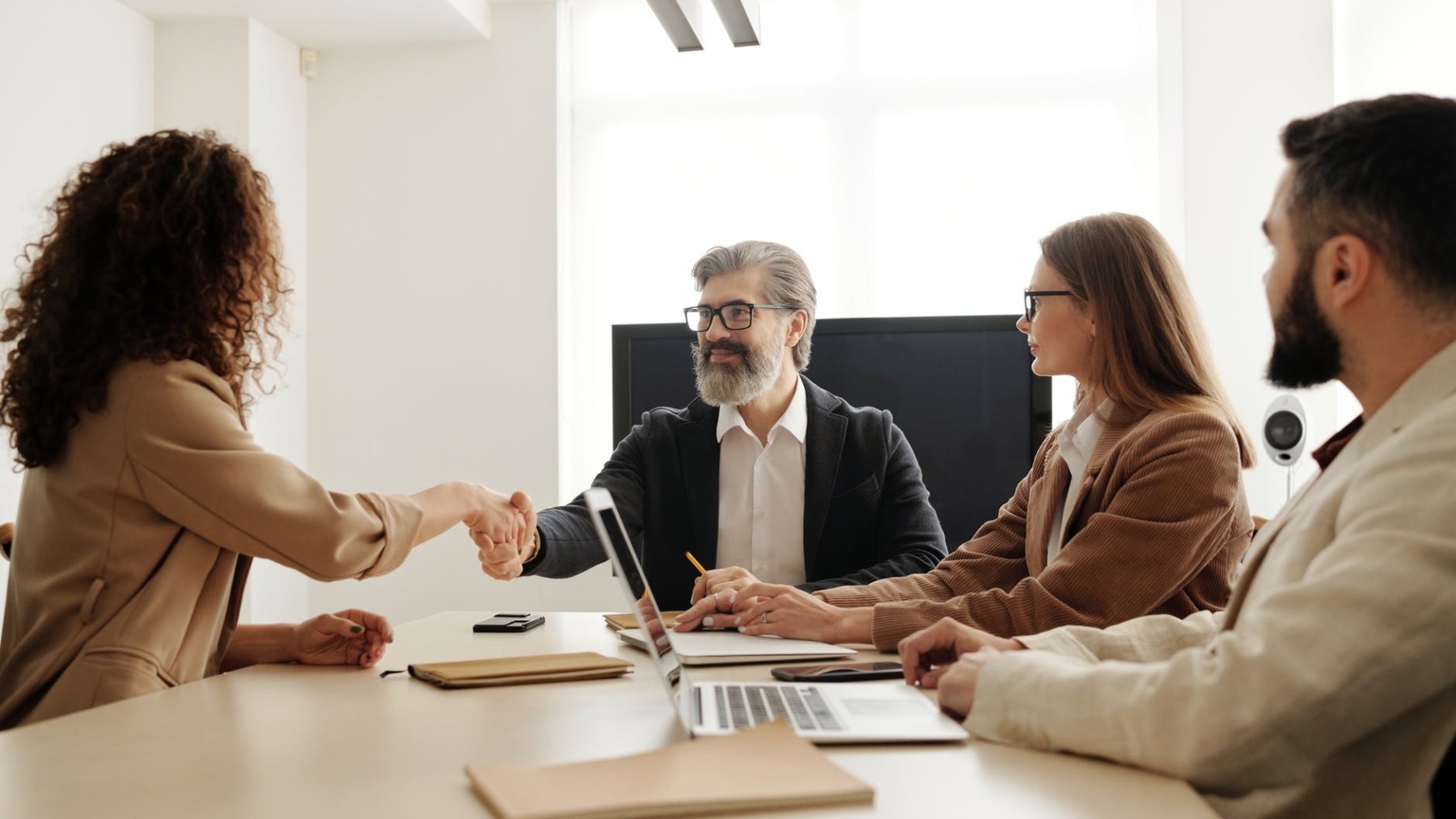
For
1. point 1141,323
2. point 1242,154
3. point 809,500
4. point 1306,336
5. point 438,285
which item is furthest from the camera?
point 438,285

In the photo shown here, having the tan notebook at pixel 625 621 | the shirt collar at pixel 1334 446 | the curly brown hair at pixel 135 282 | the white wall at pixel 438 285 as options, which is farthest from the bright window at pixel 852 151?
the shirt collar at pixel 1334 446

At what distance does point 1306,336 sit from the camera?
1.28m

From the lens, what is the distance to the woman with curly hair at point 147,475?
1.54m

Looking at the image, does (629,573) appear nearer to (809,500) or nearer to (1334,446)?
(1334,446)

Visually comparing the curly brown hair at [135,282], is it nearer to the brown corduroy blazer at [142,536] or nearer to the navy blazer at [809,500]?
the brown corduroy blazer at [142,536]

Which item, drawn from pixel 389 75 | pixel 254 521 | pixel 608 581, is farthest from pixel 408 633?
pixel 389 75

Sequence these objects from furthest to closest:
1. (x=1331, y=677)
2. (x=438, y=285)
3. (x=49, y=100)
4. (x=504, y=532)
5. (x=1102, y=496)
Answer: (x=438, y=285) < (x=49, y=100) < (x=504, y=532) < (x=1102, y=496) < (x=1331, y=677)

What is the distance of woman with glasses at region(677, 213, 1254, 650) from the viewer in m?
1.74

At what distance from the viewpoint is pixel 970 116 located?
4.93 m

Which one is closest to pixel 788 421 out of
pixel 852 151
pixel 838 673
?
pixel 838 673

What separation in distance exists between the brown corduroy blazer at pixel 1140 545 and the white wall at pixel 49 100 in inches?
126

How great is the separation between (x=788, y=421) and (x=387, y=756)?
71.9 inches

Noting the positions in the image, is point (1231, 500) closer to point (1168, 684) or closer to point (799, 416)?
point (1168, 684)

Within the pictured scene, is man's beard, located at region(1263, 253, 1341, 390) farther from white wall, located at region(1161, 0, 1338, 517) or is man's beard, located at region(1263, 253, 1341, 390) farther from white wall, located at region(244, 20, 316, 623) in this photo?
white wall, located at region(244, 20, 316, 623)
